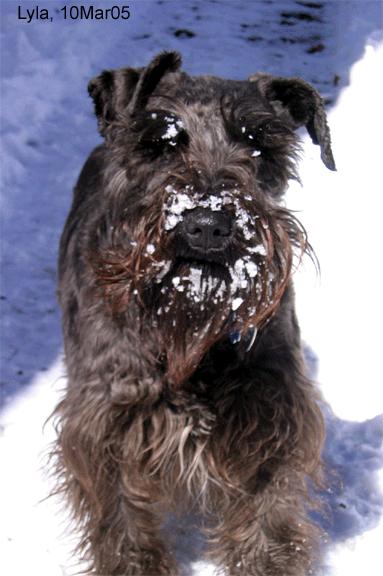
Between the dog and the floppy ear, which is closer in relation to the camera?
the dog

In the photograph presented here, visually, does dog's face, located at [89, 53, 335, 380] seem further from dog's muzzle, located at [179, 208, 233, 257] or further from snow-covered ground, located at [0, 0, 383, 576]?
snow-covered ground, located at [0, 0, 383, 576]

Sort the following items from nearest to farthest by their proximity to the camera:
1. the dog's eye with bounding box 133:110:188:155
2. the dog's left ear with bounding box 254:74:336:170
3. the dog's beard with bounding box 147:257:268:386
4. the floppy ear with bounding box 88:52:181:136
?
the dog's beard with bounding box 147:257:268:386, the dog's eye with bounding box 133:110:188:155, the floppy ear with bounding box 88:52:181:136, the dog's left ear with bounding box 254:74:336:170

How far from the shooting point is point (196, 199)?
114 inches

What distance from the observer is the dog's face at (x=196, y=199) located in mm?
2922

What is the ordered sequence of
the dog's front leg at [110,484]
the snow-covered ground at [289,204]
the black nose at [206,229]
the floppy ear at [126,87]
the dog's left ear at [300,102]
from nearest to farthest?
the black nose at [206,229], the dog's front leg at [110,484], the floppy ear at [126,87], the dog's left ear at [300,102], the snow-covered ground at [289,204]

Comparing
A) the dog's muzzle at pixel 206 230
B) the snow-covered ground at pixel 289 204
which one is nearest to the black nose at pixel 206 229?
the dog's muzzle at pixel 206 230

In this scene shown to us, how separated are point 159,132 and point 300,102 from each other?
74 cm

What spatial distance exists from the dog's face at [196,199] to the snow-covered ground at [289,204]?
4.03 ft

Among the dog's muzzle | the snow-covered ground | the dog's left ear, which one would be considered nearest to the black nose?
the dog's muzzle

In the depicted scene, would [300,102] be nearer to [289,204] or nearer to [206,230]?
[206,230]

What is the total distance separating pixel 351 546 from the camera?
3820 mm

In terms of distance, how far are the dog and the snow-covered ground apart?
1.03 ft

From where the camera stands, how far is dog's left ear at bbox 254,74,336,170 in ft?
11.9

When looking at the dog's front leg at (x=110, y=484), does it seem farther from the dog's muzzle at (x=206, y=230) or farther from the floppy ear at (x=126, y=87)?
the floppy ear at (x=126, y=87)
